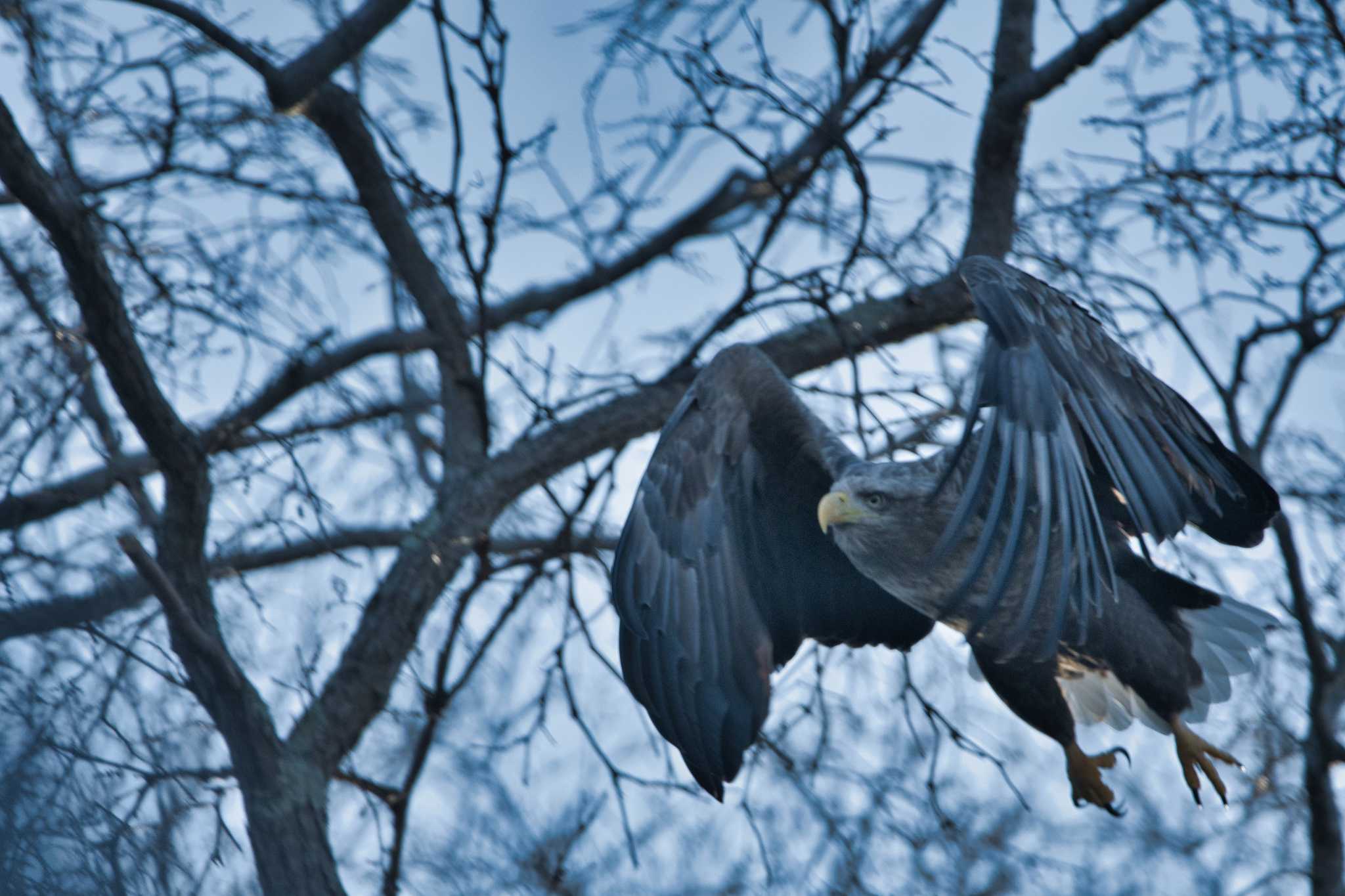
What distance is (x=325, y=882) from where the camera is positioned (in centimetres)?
317

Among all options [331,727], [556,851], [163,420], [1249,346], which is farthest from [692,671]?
[1249,346]

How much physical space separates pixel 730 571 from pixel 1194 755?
1.38 m

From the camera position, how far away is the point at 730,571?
368cm

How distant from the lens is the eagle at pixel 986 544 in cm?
282

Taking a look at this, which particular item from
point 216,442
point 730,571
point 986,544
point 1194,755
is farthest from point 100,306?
point 1194,755

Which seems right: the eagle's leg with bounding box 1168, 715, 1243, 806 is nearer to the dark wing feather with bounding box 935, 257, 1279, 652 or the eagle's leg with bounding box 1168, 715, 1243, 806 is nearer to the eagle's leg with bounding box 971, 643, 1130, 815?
the eagle's leg with bounding box 971, 643, 1130, 815

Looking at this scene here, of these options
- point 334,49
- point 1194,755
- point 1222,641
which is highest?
point 334,49

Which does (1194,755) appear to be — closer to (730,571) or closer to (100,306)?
(730,571)

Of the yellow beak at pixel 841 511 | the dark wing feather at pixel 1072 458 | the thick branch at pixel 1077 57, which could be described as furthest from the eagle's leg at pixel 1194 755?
the thick branch at pixel 1077 57

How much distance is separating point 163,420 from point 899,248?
1987mm

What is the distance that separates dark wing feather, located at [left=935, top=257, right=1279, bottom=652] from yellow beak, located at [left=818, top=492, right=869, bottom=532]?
32 centimetres

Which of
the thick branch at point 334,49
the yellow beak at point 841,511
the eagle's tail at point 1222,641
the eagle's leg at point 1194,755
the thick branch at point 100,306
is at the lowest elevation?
the eagle's leg at point 1194,755

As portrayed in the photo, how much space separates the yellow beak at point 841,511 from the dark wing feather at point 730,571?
0.22 m

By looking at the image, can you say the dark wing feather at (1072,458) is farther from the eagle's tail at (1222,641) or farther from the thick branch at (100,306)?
the thick branch at (100,306)
